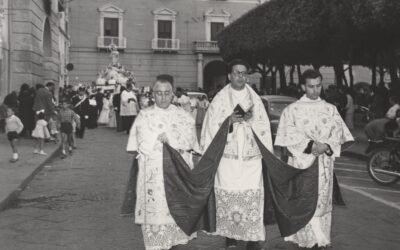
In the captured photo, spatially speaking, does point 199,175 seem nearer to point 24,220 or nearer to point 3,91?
point 24,220

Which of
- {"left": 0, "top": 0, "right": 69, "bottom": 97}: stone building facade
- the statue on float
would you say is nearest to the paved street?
{"left": 0, "top": 0, "right": 69, "bottom": 97}: stone building facade

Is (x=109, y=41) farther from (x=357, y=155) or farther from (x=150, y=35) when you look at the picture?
(x=357, y=155)

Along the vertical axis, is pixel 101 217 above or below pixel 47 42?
below

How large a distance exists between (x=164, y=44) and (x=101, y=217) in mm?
41990

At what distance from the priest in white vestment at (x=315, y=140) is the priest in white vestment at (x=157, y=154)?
0.93 m

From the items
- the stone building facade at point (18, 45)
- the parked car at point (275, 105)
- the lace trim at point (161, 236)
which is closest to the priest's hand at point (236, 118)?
the lace trim at point (161, 236)

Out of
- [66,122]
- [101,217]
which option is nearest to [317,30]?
[66,122]

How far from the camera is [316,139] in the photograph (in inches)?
222

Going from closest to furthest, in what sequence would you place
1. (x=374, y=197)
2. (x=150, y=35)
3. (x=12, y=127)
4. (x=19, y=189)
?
(x=374, y=197) < (x=19, y=189) < (x=12, y=127) < (x=150, y=35)

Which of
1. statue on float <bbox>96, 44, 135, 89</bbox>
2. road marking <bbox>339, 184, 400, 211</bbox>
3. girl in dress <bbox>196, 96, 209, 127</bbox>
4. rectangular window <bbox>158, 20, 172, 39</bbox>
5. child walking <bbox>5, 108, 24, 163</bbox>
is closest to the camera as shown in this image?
road marking <bbox>339, 184, 400, 211</bbox>

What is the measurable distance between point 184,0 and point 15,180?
4121 centimetres

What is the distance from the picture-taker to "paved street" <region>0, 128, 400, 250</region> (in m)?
6.05

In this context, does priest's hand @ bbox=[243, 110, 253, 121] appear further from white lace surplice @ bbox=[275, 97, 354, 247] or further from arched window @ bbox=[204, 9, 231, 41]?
arched window @ bbox=[204, 9, 231, 41]

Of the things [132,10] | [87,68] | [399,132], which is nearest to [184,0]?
[132,10]
